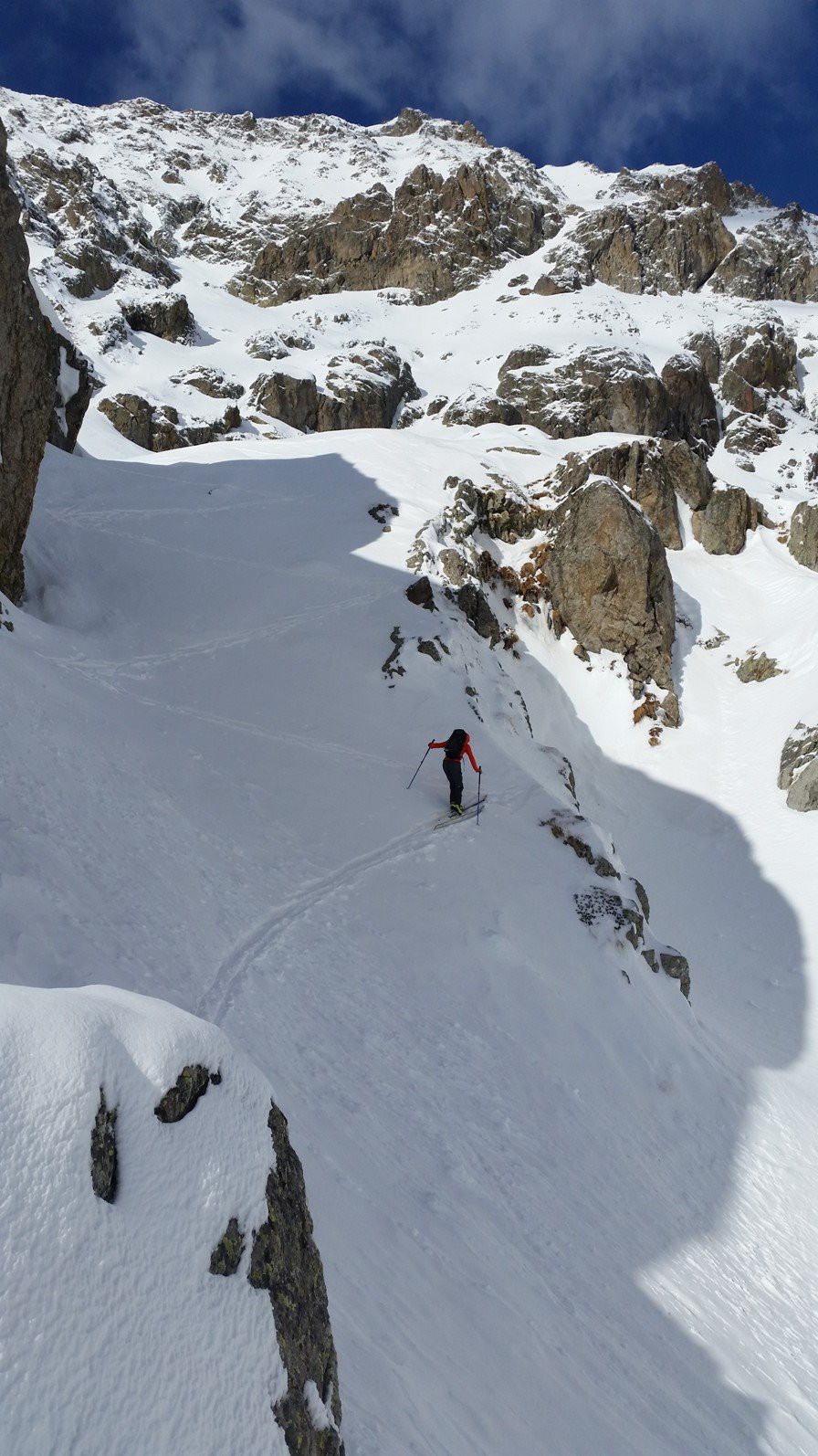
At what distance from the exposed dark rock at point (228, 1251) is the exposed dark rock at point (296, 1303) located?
Result: 3.6 inches

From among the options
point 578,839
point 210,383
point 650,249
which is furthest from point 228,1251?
point 650,249

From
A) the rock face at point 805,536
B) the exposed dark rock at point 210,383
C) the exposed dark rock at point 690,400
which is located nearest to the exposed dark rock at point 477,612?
the rock face at point 805,536

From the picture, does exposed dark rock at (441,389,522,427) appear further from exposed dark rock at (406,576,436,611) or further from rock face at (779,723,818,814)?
exposed dark rock at (406,576,436,611)

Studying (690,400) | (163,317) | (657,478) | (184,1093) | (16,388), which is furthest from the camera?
(163,317)

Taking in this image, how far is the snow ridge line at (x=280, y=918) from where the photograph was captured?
8242 mm

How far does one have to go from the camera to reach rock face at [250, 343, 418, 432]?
57375 mm

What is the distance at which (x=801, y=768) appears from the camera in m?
24.8

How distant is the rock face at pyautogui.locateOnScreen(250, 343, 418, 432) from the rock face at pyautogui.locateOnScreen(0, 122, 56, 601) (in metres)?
40.2

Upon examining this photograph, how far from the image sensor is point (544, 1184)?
8.30m

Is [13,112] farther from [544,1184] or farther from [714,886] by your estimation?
[544,1184]

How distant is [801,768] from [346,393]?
1875 inches

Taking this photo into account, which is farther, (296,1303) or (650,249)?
(650,249)

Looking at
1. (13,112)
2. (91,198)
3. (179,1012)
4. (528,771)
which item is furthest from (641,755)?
(13,112)

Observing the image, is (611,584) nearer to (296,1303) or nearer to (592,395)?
(296,1303)
